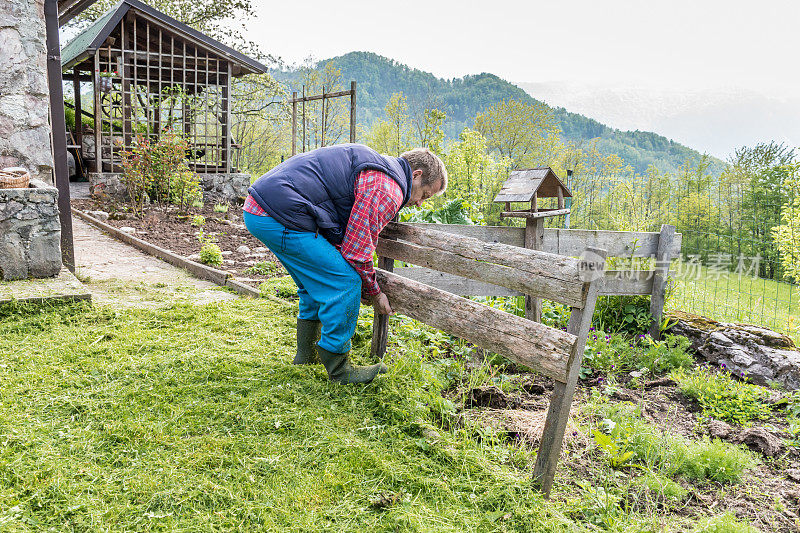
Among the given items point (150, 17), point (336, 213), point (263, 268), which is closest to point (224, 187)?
point (150, 17)

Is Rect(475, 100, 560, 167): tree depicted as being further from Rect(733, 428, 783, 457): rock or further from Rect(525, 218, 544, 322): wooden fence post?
Rect(733, 428, 783, 457): rock

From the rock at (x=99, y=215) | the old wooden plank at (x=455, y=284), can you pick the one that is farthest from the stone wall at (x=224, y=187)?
the old wooden plank at (x=455, y=284)

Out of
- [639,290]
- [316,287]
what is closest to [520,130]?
[639,290]

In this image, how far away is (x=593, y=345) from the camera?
5121 millimetres

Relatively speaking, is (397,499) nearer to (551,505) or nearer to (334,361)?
(551,505)

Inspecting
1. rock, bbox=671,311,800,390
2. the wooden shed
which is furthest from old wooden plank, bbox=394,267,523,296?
the wooden shed

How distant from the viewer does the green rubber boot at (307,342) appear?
12.3 ft

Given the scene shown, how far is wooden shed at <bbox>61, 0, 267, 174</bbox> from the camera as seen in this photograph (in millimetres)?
13398

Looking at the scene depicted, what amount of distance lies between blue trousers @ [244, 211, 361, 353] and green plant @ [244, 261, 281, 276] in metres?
3.92

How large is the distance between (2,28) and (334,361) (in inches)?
183

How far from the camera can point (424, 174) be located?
3342 mm

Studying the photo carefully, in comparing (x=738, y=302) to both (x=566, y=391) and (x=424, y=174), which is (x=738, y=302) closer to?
(x=424, y=174)

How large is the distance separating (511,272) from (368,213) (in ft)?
2.82

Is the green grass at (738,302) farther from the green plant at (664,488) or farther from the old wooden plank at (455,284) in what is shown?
the green plant at (664,488)
